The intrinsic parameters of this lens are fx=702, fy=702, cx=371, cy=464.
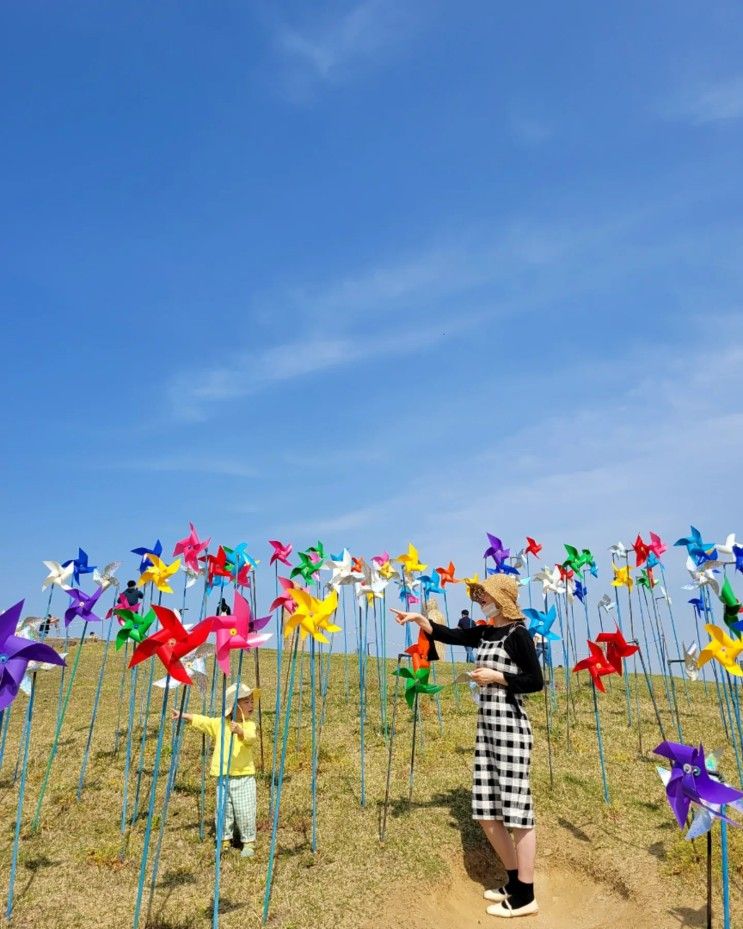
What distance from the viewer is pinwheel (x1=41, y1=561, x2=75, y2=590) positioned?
882cm

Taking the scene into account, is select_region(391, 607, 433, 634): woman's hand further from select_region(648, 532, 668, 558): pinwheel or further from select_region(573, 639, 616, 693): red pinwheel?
select_region(648, 532, 668, 558): pinwheel

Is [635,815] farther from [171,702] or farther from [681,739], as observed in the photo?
[171,702]

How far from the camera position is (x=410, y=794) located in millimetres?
7715

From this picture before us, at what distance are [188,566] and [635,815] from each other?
5.68 metres

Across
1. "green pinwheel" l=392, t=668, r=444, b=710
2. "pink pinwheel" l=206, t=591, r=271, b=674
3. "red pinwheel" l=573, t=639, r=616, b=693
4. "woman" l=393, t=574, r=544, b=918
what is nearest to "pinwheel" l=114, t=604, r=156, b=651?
"pink pinwheel" l=206, t=591, r=271, b=674

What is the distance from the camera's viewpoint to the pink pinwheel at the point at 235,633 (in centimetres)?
493

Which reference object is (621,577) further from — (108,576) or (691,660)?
(108,576)

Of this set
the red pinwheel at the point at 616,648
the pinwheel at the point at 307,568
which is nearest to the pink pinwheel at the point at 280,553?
the pinwheel at the point at 307,568

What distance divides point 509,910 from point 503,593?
2492mm

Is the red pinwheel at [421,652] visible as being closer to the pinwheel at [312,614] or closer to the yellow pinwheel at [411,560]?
the pinwheel at [312,614]

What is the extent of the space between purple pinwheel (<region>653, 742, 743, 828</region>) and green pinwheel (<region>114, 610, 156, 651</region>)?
4.76 m

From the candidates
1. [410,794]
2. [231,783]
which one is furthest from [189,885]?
[410,794]

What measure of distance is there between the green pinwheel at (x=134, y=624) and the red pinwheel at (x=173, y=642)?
2.28m

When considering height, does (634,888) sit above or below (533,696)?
below
